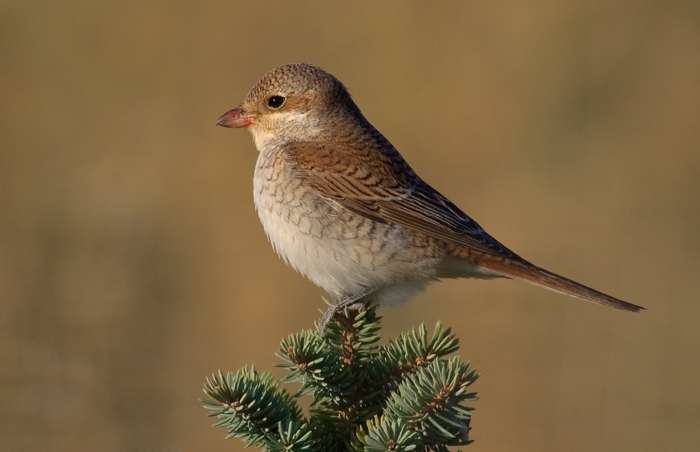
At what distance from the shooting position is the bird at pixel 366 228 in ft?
12.1

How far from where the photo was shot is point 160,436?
5133mm

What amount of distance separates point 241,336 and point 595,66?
3.80 meters

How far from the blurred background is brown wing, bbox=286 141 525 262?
71.0 inches

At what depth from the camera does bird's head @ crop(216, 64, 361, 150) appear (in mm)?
4207

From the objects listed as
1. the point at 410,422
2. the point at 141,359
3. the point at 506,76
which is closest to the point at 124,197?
the point at 141,359

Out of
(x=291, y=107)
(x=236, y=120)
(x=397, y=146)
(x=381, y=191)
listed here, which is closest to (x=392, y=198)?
(x=381, y=191)

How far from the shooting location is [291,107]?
4.21 metres

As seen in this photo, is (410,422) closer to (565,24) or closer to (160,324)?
(160,324)

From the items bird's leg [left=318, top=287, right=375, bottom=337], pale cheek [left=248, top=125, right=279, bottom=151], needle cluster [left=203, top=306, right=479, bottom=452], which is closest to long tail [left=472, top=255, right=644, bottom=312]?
bird's leg [left=318, top=287, right=375, bottom=337]

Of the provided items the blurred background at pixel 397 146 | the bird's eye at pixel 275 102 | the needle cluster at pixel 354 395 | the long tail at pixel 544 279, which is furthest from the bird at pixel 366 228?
the blurred background at pixel 397 146

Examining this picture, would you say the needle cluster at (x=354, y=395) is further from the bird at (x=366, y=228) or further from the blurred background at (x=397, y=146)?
the blurred background at (x=397, y=146)

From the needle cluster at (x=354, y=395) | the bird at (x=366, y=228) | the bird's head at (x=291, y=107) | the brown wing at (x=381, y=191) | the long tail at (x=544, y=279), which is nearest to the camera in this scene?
the needle cluster at (x=354, y=395)

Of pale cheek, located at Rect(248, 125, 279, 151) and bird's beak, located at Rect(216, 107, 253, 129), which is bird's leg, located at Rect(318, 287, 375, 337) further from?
bird's beak, located at Rect(216, 107, 253, 129)

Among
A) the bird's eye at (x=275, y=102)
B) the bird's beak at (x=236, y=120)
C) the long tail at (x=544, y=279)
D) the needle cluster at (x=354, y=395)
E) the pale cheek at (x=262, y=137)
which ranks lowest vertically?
the needle cluster at (x=354, y=395)
